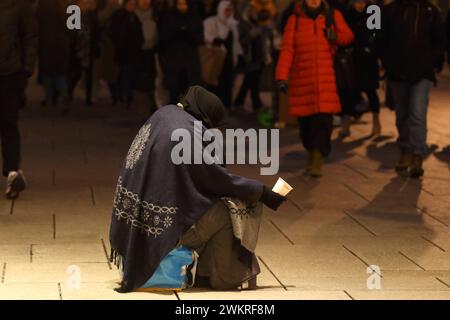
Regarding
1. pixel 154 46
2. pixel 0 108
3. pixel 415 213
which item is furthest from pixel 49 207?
pixel 154 46

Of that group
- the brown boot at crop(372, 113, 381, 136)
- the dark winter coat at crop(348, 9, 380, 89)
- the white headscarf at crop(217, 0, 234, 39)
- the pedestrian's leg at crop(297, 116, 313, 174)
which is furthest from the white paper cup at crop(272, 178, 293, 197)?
the white headscarf at crop(217, 0, 234, 39)

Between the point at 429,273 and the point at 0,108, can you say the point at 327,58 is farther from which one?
the point at 429,273

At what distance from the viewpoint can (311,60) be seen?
40.5ft

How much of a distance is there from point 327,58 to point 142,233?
5.04m

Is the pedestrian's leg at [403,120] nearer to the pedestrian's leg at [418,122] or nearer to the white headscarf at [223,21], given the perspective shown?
the pedestrian's leg at [418,122]

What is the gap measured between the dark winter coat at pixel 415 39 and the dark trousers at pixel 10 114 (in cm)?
368

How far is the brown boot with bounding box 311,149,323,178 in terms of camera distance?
12.6 meters

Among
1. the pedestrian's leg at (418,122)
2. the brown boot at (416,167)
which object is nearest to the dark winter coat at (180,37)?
the pedestrian's leg at (418,122)

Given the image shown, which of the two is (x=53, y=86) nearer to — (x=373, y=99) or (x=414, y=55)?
(x=373, y=99)

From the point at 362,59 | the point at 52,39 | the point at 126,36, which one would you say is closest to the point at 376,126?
the point at 362,59

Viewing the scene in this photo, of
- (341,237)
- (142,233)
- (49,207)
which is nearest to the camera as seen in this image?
(142,233)

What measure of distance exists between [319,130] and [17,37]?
3.07 meters

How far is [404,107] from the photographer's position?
43.0 ft
